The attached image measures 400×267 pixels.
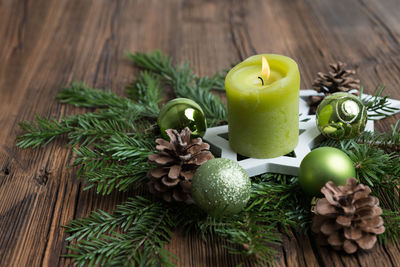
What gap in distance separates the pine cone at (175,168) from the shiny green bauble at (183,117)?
78 mm

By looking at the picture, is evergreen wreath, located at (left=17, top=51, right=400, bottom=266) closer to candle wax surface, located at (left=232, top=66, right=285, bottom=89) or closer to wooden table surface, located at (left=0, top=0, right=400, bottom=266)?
wooden table surface, located at (left=0, top=0, right=400, bottom=266)

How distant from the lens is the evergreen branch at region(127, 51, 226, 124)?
0.79 m

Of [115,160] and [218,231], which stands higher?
[115,160]

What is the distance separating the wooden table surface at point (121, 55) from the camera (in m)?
0.56

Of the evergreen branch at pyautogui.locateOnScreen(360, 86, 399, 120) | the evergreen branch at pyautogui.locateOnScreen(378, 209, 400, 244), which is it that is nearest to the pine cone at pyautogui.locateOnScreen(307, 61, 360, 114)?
the evergreen branch at pyautogui.locateOnScreen(360, 86, 399, 120)

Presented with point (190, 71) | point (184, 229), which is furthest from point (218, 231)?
point (190, 71)

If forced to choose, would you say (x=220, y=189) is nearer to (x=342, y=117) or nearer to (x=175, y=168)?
(x=175, y=168)

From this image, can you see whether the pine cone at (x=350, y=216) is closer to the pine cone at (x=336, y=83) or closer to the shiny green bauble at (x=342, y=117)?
the shiny green bauble at (x=342, y=117)

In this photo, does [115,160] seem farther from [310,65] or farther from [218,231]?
[310,65]

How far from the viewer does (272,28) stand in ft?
3.74

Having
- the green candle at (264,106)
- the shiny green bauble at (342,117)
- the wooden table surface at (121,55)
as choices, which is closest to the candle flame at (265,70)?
the green candle at (264,106)

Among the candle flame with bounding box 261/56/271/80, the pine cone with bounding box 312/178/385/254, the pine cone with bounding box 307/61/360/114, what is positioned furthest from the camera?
the pine cone with bounding box 307/61/360/114

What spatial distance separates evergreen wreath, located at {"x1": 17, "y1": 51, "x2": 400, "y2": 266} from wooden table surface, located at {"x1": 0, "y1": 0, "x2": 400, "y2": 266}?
21 mm

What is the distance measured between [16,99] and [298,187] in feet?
2.02
